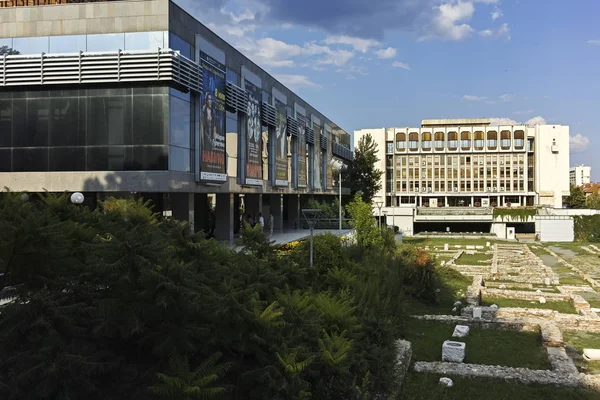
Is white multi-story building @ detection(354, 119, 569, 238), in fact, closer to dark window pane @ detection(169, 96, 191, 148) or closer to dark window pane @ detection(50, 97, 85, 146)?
dark window pane @ detection(169, 96, 191, 148)

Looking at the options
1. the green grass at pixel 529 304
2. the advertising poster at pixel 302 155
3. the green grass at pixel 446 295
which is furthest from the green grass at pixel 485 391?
the advertising poster at pixel 302 155

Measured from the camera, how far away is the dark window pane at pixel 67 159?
22.7 m

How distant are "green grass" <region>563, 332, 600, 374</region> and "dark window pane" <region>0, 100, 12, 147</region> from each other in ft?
80.7

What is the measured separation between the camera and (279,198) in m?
43.2

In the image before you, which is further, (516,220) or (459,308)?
(516,220)

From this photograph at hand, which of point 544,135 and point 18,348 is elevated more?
point 544,135

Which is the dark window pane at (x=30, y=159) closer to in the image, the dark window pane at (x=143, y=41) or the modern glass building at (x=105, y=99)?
the modern glass building at (x=105, y=99)

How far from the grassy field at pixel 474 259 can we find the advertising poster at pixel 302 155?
→ 14609 millimetres

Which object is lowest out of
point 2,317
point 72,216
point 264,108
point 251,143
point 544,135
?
point 2,317

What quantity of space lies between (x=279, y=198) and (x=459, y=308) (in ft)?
79.4

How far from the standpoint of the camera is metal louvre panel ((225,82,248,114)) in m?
27.7

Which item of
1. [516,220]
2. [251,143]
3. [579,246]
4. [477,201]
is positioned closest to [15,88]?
[251,143]

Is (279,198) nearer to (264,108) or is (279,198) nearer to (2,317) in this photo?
(264,108)

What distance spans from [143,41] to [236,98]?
7282 millimetres
